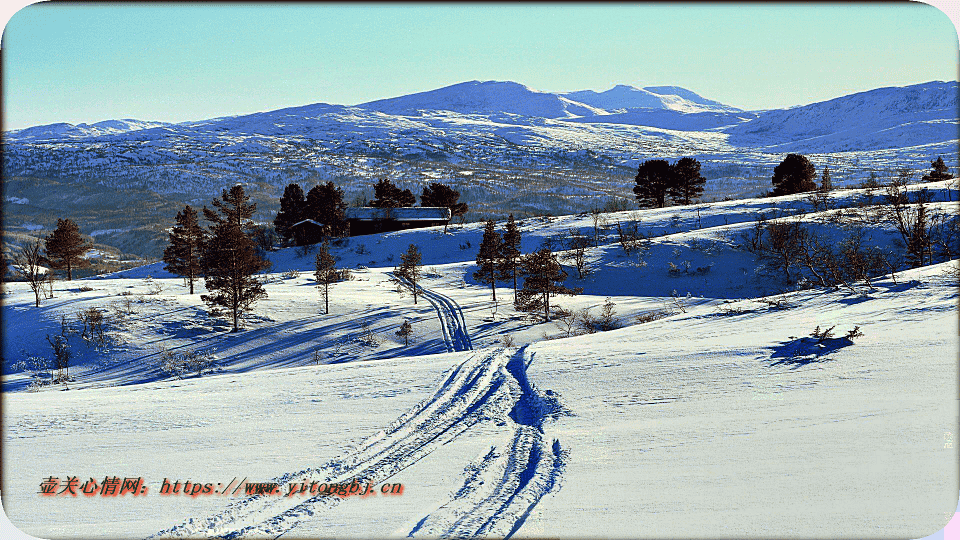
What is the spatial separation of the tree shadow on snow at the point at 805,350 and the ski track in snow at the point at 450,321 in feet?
45.7

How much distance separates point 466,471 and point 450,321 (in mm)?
21182

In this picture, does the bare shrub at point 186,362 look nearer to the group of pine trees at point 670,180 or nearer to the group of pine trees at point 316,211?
the group of pine trees at point 316,211

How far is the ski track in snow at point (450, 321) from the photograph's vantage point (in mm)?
24453

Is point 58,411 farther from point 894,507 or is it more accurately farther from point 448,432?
point 894,507

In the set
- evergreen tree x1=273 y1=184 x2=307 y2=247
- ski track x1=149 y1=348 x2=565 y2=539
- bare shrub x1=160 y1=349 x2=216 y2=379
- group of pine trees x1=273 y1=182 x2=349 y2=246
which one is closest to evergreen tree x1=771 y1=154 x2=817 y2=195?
group of pine trees x1=273 y1=182 x2=349 y2=246

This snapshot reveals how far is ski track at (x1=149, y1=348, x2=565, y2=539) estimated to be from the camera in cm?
573

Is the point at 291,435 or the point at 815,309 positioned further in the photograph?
the point at 815,309

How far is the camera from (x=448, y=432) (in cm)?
830

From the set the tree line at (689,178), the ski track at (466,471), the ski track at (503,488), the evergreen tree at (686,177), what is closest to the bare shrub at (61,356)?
the ski track at (466,471)

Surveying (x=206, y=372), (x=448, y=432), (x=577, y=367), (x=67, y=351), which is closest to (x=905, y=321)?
(x=577, y=367)

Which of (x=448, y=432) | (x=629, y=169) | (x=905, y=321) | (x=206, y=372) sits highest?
(x=629, y=169)

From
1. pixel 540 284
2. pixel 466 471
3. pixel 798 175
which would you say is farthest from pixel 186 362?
pixel 798 175

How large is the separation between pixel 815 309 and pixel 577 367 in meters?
6.62

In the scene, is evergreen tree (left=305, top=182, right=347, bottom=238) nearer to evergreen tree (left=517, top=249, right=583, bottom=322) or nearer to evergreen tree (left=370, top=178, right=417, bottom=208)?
evergreen tree (left=370, top=178, right=417, bottom=208)
